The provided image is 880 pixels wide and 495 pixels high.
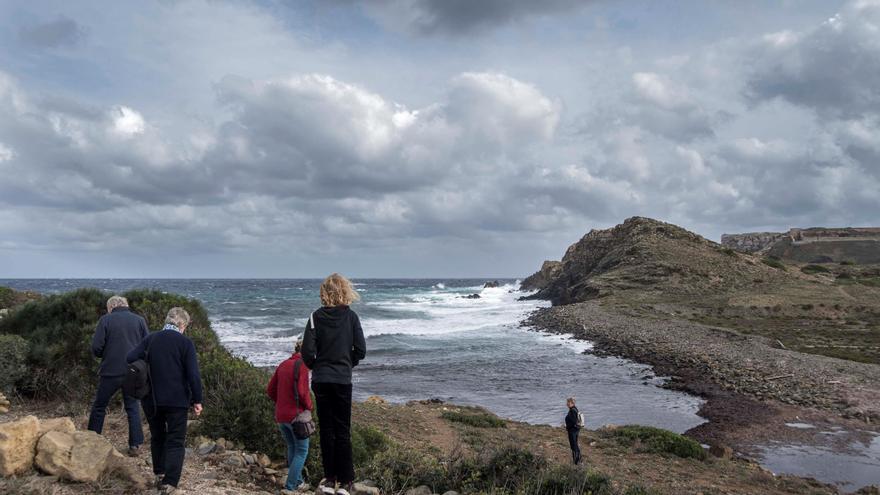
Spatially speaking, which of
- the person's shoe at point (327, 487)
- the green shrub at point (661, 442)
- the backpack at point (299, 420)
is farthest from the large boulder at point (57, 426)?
the green shrub at point (661, 442)

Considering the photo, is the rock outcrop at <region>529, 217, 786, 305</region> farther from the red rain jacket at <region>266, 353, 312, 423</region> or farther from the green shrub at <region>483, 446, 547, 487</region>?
the red rain jacket at <region>266, 353, 312, 423</region>

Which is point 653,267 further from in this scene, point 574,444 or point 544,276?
point 574,444

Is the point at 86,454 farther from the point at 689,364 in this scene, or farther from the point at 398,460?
the point at 689,364

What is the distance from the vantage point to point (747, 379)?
855 inches

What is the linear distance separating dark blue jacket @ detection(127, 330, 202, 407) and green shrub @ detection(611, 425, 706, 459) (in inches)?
429

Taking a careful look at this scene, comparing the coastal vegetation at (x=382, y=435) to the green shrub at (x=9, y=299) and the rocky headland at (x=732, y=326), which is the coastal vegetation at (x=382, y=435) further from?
the green shrub at (x=9, y=299)

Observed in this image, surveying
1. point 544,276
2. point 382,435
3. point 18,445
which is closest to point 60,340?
point 382,435

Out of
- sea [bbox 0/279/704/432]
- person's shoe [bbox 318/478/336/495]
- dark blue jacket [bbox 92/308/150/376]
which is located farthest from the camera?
sea [bbox 0/279/704/432]

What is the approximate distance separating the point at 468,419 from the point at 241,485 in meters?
9.49

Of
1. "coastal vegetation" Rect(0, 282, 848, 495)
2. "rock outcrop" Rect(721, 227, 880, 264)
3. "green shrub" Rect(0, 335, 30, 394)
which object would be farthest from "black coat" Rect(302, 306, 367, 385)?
"rock outcrop" Rect(721, 227, 880, 264)

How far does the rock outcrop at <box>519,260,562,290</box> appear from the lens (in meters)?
97.4

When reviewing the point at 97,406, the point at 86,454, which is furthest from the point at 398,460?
the point at 97,406

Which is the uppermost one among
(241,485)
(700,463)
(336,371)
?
(336,371)

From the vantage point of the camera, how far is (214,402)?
7980 millimetres
